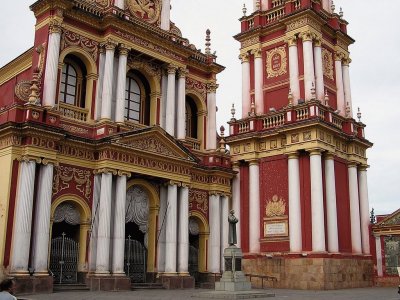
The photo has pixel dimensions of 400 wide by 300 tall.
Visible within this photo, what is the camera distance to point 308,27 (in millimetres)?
26969

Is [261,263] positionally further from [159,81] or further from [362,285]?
[159,81]

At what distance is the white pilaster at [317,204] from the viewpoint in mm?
23625

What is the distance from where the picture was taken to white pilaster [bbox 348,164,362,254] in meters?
26.4

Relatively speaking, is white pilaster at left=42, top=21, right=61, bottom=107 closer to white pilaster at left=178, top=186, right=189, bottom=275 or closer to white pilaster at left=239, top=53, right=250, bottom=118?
white pilaster at left=178, top=186, right=189, bottom=275

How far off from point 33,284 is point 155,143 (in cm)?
802

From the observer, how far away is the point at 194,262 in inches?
1038

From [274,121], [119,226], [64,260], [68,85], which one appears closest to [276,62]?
[274,121]

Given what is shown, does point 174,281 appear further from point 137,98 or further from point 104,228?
point 137,98

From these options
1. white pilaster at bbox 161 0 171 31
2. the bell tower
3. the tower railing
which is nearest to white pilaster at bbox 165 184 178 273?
the bell tower

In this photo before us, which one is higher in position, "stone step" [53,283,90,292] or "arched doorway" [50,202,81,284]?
"arched doorway" [50,202,81,284]

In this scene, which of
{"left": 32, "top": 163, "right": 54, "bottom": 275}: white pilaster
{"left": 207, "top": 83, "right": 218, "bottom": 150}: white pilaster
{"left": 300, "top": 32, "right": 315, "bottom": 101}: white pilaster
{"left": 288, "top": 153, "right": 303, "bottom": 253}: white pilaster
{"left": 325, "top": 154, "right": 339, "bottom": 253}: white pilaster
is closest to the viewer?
{"left": 32, "top": 163, "right": 54, "bottom": 275}: white pilaster

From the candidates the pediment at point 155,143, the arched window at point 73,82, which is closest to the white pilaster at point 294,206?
the pediment at point 155,143

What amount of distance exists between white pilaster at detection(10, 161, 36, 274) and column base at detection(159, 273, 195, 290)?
6457mm

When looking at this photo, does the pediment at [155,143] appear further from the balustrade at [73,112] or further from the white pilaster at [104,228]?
the balustrade at [73,112]
